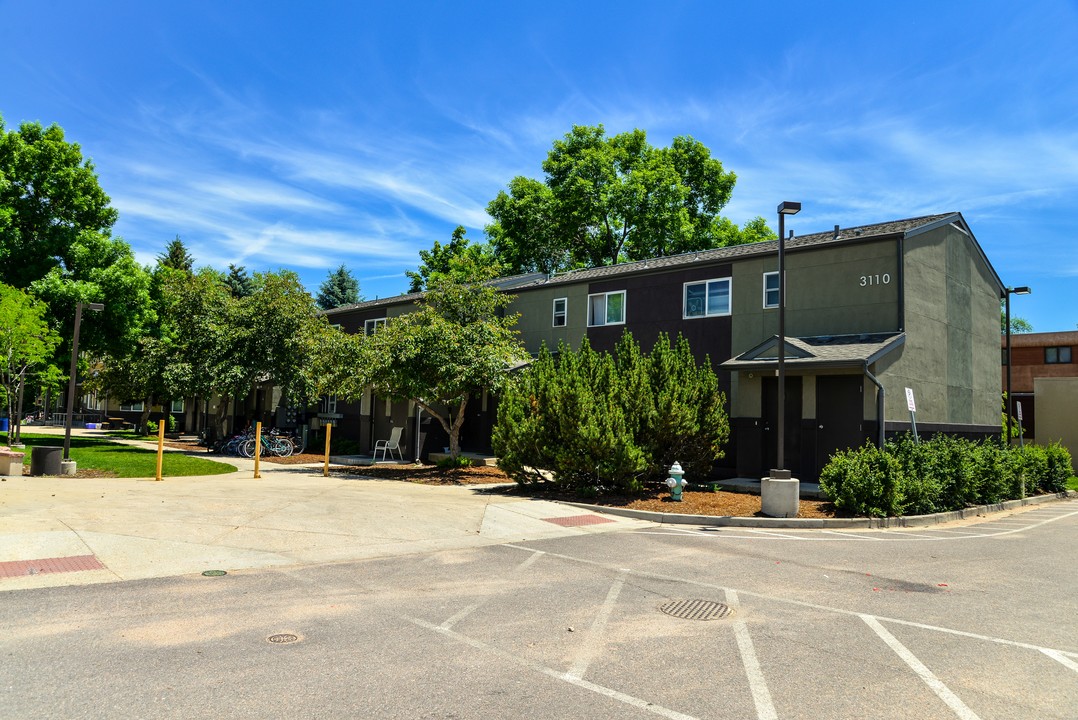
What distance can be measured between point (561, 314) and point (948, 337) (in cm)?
1202

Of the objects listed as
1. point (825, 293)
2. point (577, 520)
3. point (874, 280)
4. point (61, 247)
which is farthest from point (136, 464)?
point (874, 280)

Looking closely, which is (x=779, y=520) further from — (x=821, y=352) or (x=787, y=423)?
(x=787, y=423)

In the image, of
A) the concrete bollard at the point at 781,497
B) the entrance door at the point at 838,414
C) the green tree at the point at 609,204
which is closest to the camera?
the concrete bollard at the point at 781,497

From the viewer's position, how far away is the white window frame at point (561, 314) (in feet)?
83.8

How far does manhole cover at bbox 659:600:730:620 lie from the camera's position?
6875mm

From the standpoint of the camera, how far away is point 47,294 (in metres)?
26.7

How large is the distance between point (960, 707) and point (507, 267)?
40658 millimetres

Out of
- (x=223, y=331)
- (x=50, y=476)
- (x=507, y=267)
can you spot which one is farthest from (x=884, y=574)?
(x=507, y=267)

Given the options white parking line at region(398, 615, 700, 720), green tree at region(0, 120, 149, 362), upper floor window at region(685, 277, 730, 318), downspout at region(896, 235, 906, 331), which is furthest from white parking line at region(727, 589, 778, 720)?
green tree at region(0, 120, 149, 362)

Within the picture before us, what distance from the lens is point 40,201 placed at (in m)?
28.5

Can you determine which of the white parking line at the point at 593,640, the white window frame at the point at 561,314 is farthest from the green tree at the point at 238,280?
the white parking line at the point at 593,640

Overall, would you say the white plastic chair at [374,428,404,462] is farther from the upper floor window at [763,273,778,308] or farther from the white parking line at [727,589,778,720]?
the white parking line at [727,589,778,720]

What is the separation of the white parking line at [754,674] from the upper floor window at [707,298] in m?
15.4

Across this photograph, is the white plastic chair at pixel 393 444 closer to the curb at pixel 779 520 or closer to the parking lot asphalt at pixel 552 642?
the curb at pixel 779 520
